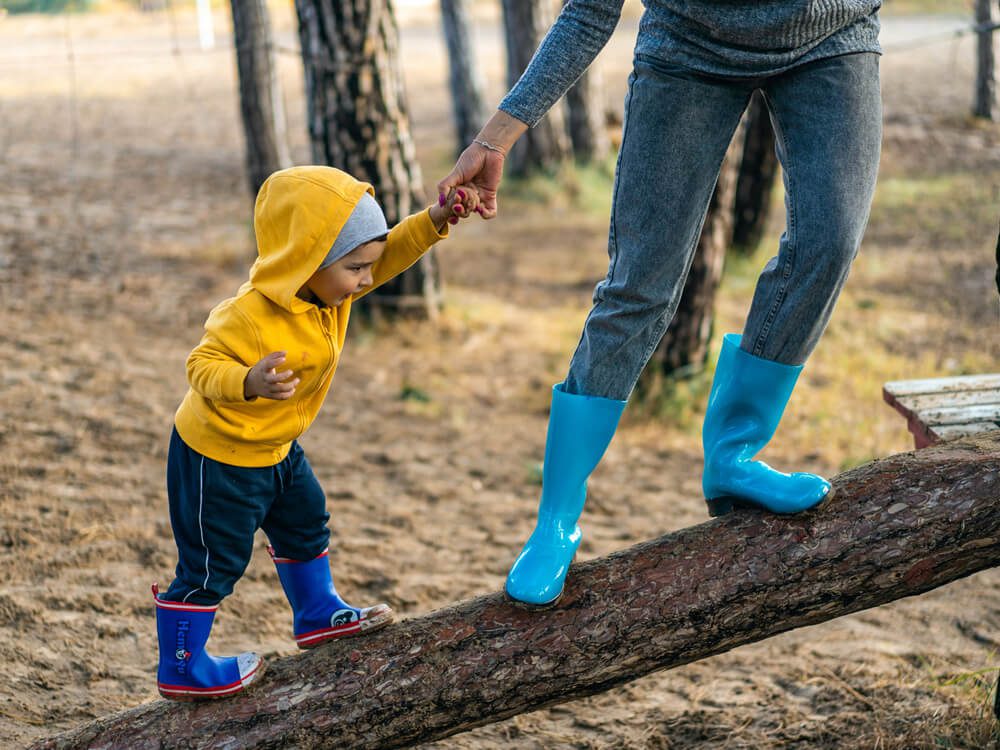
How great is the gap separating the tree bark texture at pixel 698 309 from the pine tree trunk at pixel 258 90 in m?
3.05

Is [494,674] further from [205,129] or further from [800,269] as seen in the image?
[205,129]

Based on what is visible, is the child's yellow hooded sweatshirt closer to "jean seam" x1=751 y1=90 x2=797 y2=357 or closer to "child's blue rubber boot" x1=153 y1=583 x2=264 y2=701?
"child's blue rubber boot" x1=153 y1=583 x2=264 y2=701

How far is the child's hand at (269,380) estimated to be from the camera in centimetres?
212

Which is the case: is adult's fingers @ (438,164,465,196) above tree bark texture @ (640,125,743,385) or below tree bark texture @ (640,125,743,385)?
above

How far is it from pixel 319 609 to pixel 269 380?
76 centimetres

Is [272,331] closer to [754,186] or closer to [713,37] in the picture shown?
Result: [713,37]

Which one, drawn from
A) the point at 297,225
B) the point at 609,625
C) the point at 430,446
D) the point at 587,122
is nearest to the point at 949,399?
the point at 609,625

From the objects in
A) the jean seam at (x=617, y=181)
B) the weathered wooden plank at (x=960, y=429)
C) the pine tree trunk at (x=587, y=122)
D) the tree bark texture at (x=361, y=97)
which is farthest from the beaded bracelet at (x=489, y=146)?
the pine tree trunk at (x=587, y=122)

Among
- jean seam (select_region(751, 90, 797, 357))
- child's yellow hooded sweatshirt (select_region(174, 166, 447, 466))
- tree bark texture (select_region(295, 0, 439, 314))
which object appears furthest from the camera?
tree bark texture (select_region(295, 0, 439, 314))

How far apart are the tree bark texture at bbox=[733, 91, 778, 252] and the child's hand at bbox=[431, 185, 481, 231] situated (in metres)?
5.55

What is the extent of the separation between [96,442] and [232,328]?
9.35 ft

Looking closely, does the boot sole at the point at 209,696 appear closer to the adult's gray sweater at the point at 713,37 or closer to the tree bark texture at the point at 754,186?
the adult's gray sweater at the point at 713,37

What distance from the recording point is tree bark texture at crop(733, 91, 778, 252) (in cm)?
762

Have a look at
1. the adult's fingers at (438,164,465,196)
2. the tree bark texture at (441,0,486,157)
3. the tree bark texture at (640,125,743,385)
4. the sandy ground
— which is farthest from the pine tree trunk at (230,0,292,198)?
the adult's fingers at (438,164,465,196)
